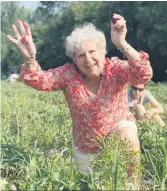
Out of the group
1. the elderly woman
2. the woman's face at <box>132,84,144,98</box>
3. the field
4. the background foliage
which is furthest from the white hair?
the background foliage

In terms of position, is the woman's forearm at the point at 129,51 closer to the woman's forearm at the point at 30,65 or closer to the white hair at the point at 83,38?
the white hair at the point at 83,38

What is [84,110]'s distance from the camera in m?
4.02

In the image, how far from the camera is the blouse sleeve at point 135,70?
12.0 feet

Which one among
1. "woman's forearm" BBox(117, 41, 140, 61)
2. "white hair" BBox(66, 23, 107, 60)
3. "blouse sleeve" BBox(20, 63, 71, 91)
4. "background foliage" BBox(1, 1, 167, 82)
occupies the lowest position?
"blouse sleeve" BBox(20, 63, 71, 91)

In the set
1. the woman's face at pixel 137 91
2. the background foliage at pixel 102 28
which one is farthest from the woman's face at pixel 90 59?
the background foliage at pixel 102 28

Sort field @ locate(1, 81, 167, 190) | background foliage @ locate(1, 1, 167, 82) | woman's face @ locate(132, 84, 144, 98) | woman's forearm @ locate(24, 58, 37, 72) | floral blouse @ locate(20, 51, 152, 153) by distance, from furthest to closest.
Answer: background foliage @ locate(1, 1, 167, 82)
woman's face @ locate(132, 84, 144, 98)
floral blouse @ locate(20, 51, 152, 153)
woman's forearm @ locate(24, 58, 37, 72)
field @ locate(1, 81, 167, 190)

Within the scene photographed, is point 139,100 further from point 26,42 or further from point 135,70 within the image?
point 26,42

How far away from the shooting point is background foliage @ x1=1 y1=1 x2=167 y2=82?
36875mm

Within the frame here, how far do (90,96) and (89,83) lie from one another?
0.12 metres

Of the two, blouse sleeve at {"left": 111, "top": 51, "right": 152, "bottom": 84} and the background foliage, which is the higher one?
the background foliage

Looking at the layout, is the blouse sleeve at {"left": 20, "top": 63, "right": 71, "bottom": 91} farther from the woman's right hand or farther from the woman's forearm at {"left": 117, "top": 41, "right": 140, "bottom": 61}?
the woman's forearm at {"left": 117, "top": 41, "right": 140, "bottom": 61}

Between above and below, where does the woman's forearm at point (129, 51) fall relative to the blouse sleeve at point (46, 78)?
above

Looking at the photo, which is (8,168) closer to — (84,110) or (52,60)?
(84,110)

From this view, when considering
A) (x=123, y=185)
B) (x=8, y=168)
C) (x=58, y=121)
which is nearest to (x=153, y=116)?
(x=58, y=121)
